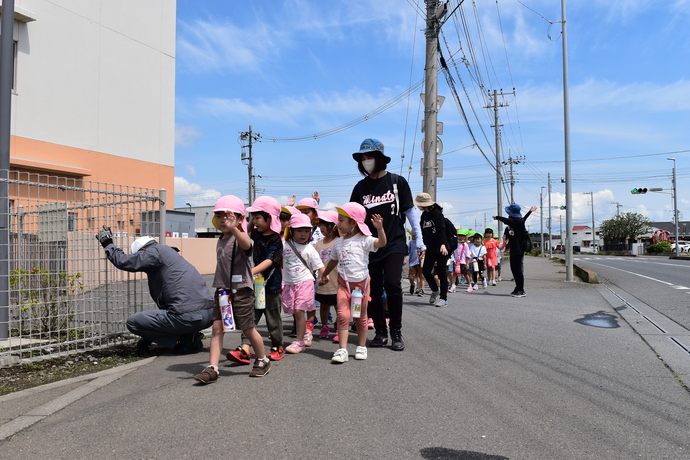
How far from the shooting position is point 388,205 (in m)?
5.19

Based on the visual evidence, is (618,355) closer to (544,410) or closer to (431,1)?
(544,410)

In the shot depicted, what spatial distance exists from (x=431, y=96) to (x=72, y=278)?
11.1 metres

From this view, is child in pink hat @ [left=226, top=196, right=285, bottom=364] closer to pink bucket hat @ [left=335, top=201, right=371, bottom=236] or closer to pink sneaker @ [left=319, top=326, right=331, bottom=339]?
pink bucket hat @ [left=335, top=201, right=371, bottom=236]

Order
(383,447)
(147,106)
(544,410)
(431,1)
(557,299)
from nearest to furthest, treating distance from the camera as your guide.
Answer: (383,447) → (544,410) → (557,299) → (431,1) → (147,106)

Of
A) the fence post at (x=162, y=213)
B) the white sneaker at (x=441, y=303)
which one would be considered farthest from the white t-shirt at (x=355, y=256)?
the white sneaker at (x=441, y=303)

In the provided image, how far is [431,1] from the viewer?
1457 cm

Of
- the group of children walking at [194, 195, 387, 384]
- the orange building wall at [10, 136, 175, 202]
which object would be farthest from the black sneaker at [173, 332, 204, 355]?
the orange building wall at [10, 136, 175, 202]

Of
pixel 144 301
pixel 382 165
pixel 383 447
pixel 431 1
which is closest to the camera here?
pixel 383 447

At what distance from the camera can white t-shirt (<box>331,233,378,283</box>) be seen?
4797mm

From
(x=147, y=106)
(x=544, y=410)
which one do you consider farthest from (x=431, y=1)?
(x=544, y=410)

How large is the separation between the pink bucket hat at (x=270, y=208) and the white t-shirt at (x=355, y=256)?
69cm

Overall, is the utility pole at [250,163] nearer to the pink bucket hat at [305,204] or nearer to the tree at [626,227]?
the pink bucket hat at [305,204]

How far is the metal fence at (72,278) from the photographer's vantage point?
514 centimetres

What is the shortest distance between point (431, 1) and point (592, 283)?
8.95 metres
